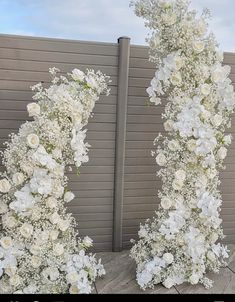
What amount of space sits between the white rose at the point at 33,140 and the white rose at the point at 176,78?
1043 millimetres

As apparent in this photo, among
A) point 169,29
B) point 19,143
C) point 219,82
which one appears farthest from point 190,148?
point 19,143

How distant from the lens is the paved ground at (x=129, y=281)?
322 cm

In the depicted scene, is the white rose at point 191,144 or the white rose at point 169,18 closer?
the white rose at point 169,18

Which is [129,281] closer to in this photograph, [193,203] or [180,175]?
[193,203]

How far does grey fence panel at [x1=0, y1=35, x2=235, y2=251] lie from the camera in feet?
11.4

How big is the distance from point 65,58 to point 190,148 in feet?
4.03

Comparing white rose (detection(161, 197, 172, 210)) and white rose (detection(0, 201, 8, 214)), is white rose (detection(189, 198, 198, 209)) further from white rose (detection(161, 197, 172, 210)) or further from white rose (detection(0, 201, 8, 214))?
white rose (detection(0, 201, 8, 214))

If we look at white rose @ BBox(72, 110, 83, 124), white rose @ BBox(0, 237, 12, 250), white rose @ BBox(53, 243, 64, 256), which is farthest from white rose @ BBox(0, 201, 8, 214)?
white rose @ BBox(72, 110, 83, 124)

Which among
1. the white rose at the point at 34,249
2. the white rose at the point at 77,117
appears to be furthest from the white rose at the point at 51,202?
the white rose at the point at 77,117

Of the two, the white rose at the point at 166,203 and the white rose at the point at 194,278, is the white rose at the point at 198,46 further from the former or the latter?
the white rose at the point at 194,278

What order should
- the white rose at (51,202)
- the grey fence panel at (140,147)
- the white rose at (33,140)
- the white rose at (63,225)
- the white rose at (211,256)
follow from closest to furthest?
the white rose at (33,140) < the white rose at (51,202) < the white rose at (63,225) < the white rose at (211,256) < the grey fence panel at (140,147)

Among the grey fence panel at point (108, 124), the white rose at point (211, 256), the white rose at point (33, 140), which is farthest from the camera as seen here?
the grey fence panel at point (108, 124)

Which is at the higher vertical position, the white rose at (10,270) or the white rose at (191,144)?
the white rose at (191,144)

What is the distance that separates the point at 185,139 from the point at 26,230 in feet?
4.21
